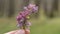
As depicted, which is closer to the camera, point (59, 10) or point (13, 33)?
point (13, 33)

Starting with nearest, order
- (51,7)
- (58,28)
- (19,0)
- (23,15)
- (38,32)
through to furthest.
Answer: (23,15) < (38,32) < (58,28) < (19,0) < (51,7)

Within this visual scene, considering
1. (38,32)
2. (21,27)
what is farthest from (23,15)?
(38,32)

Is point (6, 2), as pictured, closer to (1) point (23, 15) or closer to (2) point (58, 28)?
(2) point (58, 28)

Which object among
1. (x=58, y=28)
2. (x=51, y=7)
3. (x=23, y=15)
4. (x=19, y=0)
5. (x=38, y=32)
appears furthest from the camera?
(x=51, y=7)

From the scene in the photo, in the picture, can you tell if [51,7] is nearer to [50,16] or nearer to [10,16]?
[50,16]

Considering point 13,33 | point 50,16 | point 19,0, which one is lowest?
point 13,33

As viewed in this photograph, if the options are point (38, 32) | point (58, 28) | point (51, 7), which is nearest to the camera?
point (38, 32)

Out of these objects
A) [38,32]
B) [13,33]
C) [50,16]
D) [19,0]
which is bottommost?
[13,33]

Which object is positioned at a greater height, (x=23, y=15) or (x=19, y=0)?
(x=19, y=0)

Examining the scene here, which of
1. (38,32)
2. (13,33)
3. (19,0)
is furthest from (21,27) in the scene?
(19,0)
